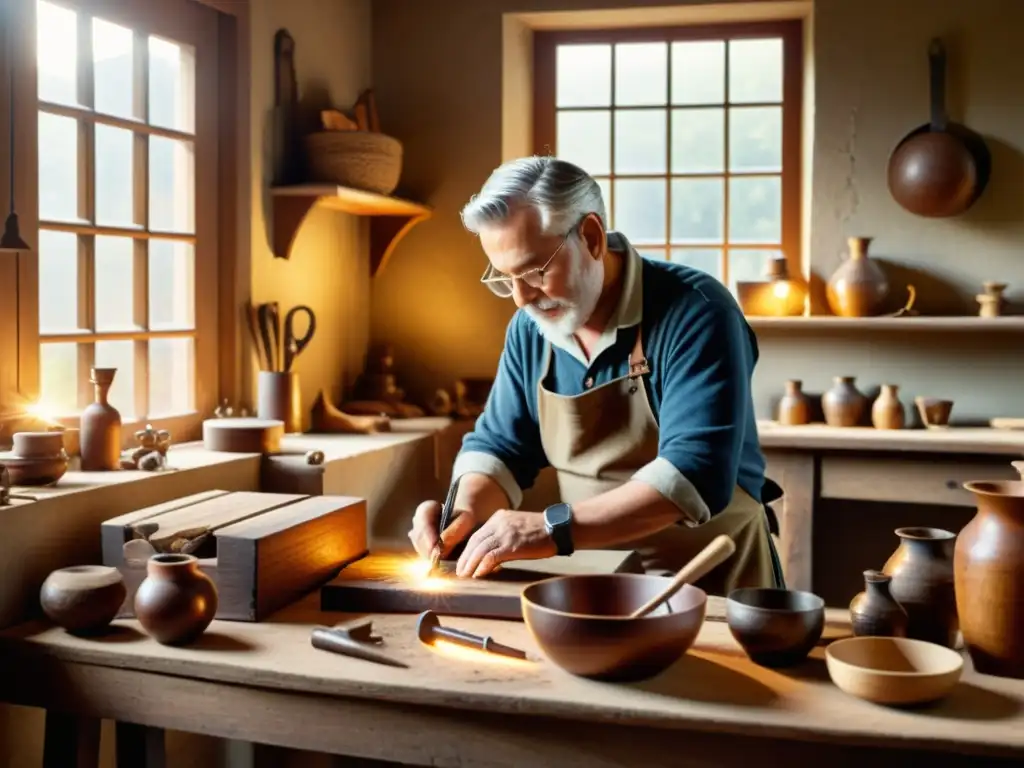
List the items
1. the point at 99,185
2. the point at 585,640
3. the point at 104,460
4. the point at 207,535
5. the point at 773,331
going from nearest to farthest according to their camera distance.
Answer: the point at 585,640 → the point at 207,535 → the point at 104,460 → the point at 99,185 → the point at 773,331

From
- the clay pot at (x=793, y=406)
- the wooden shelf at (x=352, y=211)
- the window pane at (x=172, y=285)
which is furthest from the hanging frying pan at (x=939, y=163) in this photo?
the window pane at (x=172, y=285)

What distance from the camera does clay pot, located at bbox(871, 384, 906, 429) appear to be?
436cm

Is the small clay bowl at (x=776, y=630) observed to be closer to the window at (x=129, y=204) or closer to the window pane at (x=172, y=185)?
the window at (x=129, y=204)

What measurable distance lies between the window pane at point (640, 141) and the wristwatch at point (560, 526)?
298cm

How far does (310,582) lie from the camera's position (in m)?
2.24

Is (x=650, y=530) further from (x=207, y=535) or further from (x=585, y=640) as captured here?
(x=207, y=535)

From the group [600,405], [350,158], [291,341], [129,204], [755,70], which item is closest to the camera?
[600,405]

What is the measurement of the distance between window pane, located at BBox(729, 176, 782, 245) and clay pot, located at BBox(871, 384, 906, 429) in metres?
0.86

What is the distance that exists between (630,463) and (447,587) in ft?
2.25

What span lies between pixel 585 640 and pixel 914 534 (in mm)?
642

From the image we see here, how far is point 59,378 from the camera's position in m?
2.87

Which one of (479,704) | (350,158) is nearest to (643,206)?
(350,158)

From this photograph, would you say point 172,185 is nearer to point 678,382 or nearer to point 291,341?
point 291,341

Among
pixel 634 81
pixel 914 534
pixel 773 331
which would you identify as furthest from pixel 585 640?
pixel 634 81
